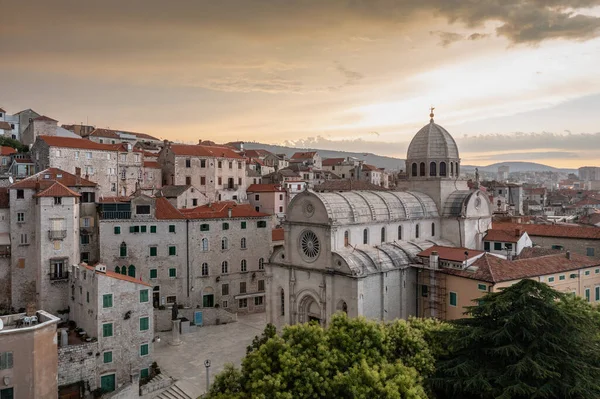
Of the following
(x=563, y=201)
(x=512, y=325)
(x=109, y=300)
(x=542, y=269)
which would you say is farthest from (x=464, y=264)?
(x=563, y=201)

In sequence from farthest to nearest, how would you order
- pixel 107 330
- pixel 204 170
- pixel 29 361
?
pixel 204 170 < pixel 107 330 < pixel 29 361

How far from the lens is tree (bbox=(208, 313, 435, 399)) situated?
20234 millimetres

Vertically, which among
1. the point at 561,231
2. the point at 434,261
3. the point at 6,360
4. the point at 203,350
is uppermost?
the point at 561,231

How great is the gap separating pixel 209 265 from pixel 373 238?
62.7 feet

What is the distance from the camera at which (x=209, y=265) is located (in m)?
51.8

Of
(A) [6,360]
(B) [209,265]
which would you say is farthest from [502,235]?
(A) [6,360]

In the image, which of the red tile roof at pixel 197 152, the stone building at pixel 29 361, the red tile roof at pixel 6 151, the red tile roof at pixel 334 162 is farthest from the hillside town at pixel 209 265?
the red tile roof at pixel 334 162

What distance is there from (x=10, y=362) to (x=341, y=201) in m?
26.7

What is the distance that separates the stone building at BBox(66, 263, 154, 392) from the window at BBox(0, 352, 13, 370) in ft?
21.4

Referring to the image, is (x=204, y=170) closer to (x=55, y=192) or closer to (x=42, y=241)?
(x=55, y=192)

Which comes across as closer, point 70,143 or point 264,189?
point 70,143

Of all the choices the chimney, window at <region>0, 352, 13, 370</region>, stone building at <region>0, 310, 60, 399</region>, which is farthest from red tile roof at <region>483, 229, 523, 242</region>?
window at <region>0, 352, 13, 370</region>

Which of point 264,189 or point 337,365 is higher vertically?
point 264,189

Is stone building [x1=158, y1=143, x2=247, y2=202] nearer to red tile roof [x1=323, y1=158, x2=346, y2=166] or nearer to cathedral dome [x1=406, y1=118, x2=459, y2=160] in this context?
cathedral dome [x1=406, y1=118, x2=459, y2=160]
